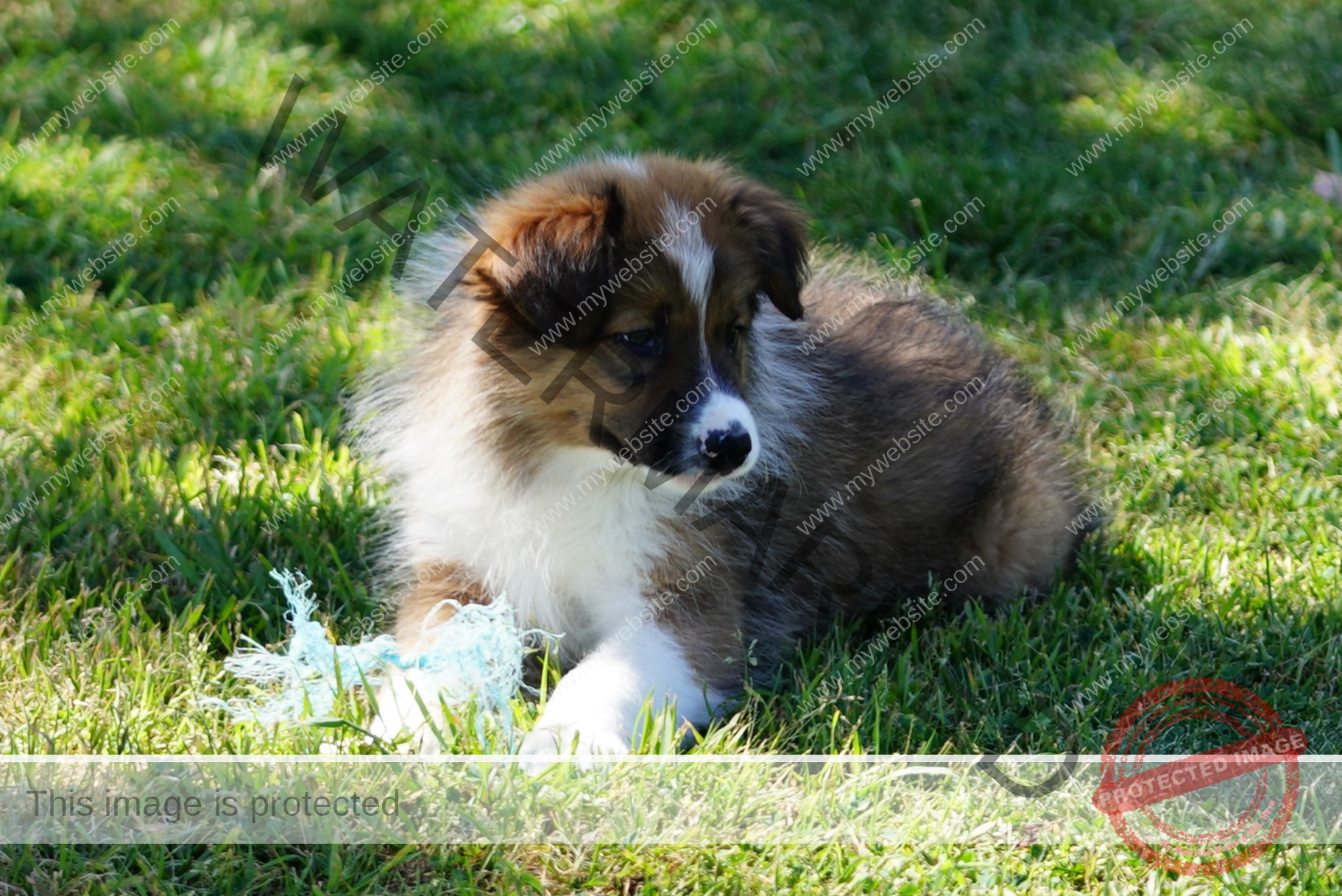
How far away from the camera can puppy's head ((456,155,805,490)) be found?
3203mm

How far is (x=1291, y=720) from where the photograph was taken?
3.46 meters

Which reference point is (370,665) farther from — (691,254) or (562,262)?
(691,254)

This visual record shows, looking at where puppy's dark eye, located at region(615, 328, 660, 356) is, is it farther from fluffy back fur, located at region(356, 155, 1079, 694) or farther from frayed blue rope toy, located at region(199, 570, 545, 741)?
frayed blue rope toy, located at region(199, 570, 545, 741)

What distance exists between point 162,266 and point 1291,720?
167 inches

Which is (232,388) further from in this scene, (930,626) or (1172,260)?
(1172,260)

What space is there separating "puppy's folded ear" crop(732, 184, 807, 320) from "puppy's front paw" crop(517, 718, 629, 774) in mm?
1196

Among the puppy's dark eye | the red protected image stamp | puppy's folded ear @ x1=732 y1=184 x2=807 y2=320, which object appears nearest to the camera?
the red protected image stamp

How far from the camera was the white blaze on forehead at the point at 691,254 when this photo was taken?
3.29 metres

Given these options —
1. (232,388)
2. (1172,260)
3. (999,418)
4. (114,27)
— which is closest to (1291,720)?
(999,418)

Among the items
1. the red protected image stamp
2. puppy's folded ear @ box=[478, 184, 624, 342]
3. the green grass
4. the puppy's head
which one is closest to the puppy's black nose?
the puppy's head

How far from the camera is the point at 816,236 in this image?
566cm

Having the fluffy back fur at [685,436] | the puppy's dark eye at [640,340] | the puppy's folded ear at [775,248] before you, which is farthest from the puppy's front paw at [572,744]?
the puppy's folded ear at [775,248]

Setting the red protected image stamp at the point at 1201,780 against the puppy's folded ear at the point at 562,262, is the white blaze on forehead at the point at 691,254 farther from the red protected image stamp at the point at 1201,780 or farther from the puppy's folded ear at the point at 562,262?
the red protected image stamp at the point at 1201,780

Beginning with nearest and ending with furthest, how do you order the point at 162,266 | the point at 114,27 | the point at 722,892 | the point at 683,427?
the point at 722,892, the point at 683,427, the point at 162,266, the point at 114,27
